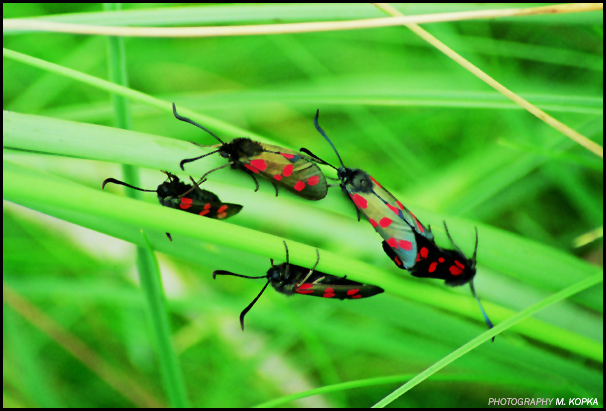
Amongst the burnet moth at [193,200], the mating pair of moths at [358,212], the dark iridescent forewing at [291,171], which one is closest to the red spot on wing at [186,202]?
the burnet moth at [193,200]

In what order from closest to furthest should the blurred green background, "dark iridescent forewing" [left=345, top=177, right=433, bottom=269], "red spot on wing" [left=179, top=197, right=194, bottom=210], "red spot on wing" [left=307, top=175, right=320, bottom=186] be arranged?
"red spot on wing" [left=307, top=175, right=320, bottom=186]
"dark iridescent forewing" [left=345, top=177, right=433, bottom=269]
"red spot on wing" [left=179, top=197, right=194, bottom=210]
the blurred green background

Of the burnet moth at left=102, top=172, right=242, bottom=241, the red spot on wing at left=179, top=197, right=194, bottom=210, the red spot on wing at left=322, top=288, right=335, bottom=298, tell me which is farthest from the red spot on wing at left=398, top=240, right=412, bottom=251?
the red spot on wing at left=179, top=197, right=194, bottom=210

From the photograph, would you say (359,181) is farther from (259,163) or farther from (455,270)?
(455,270)

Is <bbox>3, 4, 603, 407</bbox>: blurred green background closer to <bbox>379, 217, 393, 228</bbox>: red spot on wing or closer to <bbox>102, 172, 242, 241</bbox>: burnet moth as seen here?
<bbox>102, 172, 242, 241</bbox>: burnet moth

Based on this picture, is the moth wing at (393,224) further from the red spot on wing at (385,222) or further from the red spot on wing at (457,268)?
the red spot on wing at (457,268)

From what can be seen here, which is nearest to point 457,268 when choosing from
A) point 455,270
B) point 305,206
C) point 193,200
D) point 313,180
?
point 455,270

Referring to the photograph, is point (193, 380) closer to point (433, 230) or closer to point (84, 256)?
point (84, 256)

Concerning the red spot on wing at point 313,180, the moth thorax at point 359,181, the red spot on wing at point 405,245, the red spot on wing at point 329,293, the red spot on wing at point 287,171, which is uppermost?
the moth thorax at point 359,181
